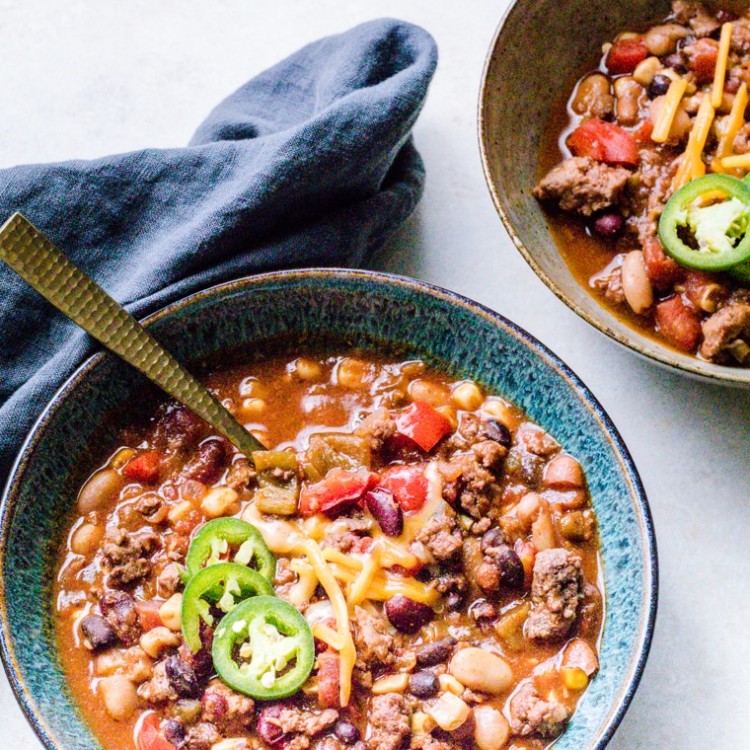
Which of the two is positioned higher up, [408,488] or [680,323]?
[408,488]

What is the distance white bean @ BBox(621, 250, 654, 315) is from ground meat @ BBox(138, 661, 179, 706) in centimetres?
233

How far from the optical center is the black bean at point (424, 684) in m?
3.87

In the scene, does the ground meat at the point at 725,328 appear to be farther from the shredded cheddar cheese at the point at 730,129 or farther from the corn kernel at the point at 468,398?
the corn kernel at the point at 468,398

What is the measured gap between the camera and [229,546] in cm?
402

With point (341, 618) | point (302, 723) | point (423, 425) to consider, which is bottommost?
point (302, 723)

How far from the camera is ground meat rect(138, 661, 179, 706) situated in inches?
152

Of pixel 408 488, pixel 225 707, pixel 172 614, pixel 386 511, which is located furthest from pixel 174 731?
pixel 408 488

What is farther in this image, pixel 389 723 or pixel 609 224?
pixel 609 224

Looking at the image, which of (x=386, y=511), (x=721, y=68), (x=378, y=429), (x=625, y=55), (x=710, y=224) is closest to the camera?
(x=386, y=511)

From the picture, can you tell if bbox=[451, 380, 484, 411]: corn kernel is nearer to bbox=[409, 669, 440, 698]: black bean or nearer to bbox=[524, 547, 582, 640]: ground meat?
bbox=[524, 547, 582, 640]: ground meat

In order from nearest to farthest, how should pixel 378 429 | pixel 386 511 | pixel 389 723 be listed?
pixel 389 723, pixel 386 511, pixel 378 429

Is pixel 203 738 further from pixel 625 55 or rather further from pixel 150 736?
pixel 625 55

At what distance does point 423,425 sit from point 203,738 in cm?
141

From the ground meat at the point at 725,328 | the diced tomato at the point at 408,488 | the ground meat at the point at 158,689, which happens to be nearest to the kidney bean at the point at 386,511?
the diced tomato at the point at 408,488
